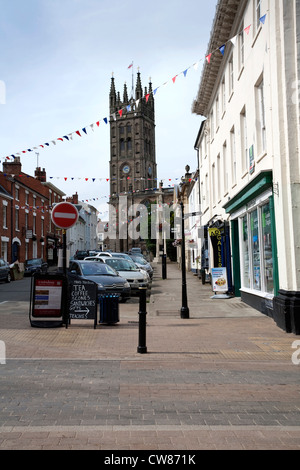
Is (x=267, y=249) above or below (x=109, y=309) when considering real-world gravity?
above

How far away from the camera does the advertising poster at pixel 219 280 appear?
16.6 metres

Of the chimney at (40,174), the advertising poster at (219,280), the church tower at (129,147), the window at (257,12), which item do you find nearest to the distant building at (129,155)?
the church tower at (129,147)

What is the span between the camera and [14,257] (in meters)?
37.8

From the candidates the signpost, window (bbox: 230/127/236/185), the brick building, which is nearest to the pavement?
the signpost

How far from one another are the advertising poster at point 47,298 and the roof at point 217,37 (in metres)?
10.3

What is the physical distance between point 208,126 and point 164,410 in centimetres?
1938

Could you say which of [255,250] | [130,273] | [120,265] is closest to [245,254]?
[255,250]

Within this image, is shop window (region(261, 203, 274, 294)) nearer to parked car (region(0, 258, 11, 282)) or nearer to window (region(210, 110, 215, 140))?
window (region(210, 110, 215, 140))

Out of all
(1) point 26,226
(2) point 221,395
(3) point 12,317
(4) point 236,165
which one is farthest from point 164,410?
(1) point 26,226

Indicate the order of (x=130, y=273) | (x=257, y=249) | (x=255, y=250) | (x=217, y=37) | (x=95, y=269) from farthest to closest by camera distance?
(x=130, y=273) → (x=95, y=269) → (x=217, y=37) → (x=255, y=250) → (x=257, y=249)

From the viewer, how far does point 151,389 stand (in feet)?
18.0

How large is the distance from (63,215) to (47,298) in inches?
82.3

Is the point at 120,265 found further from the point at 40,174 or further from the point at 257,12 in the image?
the point at 40,174
